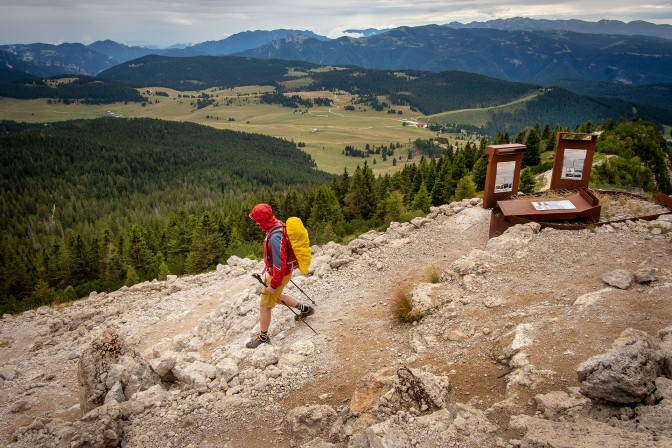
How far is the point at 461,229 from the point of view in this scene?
17.1 meters

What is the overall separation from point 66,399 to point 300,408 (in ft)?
25.1

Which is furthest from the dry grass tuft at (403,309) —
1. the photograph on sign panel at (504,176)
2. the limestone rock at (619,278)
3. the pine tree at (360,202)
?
the pine tree at (360,202)

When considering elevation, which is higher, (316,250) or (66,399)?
(316,250)

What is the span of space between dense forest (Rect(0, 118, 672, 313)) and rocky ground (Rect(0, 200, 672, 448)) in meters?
16.6

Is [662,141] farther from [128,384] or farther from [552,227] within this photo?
[128,384]

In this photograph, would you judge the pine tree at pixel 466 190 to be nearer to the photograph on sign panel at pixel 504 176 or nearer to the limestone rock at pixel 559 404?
the photograph on sign panel at pixel 504 176

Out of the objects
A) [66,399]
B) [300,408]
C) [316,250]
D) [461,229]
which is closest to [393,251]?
[461,229]

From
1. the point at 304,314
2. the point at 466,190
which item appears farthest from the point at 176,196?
the point at 304,314

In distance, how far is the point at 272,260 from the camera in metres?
10.4

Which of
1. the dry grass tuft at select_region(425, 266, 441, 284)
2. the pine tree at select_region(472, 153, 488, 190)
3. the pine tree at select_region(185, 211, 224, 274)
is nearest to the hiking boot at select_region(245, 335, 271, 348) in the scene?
the dry grass tuft at select_region(425, 266, 441, 284)

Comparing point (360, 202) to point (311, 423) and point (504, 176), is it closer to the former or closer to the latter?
point (504, 176)

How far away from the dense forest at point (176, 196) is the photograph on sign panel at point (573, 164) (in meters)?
12.2

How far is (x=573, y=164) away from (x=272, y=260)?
13.2 metres

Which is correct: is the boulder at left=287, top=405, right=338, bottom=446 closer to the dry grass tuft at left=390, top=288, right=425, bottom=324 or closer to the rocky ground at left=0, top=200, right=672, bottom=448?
the rocky ground at left=0, top=200, right=672, bottom=448
